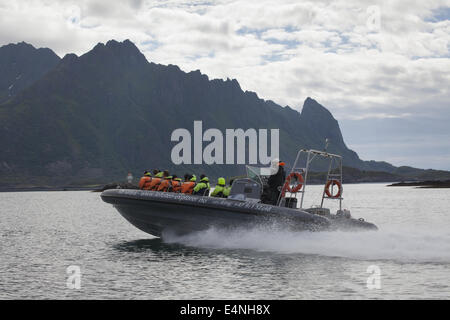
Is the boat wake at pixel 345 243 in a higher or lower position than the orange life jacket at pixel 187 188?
lower

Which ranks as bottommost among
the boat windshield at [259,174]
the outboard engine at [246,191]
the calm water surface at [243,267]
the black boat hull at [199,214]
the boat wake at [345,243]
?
the calm water surface at [243,267]

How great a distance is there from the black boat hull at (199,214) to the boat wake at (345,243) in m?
0.28

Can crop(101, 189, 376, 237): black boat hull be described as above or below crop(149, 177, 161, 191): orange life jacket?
below

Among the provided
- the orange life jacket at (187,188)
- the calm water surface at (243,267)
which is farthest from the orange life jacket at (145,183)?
the calm water surface at (243,267)

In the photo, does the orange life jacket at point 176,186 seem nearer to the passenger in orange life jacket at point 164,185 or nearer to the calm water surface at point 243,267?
the passenger in orange life jacket at point 164,185

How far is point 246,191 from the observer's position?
55.6ft

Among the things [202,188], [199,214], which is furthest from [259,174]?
[199,214]

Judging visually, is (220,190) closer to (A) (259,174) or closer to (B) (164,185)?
(A) (259,174)

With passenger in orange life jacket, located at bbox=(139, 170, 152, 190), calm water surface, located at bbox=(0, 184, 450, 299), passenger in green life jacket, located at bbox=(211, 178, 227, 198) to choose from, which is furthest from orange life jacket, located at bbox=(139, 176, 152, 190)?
passenger in green life jacket, located at bbox=(211, 178, 227, 198)

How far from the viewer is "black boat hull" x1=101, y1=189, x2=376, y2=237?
15898mm

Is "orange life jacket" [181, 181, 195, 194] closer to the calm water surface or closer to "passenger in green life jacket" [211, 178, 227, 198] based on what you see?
"passenger in green life jacket" [211, 178, 227, 198]

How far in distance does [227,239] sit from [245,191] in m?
1.66

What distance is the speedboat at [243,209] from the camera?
15938 millimetres

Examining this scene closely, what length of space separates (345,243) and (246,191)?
11.6 ft
